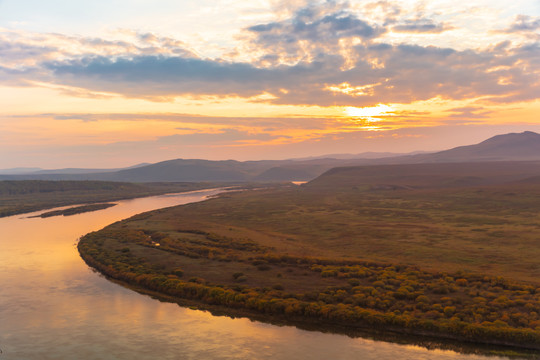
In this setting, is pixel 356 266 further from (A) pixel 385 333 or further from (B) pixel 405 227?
(B) pixel 405 227

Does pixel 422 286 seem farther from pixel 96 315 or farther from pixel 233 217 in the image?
pixel 233 217

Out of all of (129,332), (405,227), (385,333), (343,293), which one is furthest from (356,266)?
(405,227)

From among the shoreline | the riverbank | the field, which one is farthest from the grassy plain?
the shoreline

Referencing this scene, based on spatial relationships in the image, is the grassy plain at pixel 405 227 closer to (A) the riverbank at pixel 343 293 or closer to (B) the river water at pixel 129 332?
(A) the riverbank at pixel 343 293

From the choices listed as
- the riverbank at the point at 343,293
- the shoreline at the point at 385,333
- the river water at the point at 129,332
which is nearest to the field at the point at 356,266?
the riverbank at the point at 343,293

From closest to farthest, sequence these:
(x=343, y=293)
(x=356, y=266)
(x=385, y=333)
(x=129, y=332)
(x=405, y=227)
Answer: (x=129, y=332)
(x=385, y=333)
(x=343, y=293)
(x=356, y=266)
(x=405, y=227)

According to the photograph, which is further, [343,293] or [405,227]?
[405,227]
